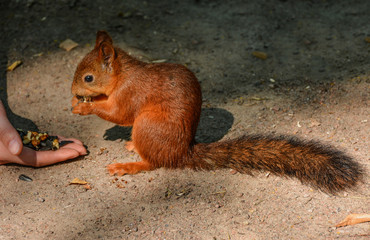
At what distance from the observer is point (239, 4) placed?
16.6 feet

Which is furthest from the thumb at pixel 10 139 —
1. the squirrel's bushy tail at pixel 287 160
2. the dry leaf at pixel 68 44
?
the dry leaf at pixel 68 44

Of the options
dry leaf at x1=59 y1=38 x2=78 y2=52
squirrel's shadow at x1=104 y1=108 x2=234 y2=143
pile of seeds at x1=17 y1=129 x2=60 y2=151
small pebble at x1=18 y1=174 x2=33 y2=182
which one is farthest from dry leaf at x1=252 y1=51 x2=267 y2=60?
small pebble at x1=18 y1=174 x2=33 y2=182

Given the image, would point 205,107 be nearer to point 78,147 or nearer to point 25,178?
point 78,147

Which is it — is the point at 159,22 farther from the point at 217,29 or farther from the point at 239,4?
the point at 239,4

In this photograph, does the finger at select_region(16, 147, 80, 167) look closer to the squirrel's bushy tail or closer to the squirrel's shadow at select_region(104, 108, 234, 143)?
the squirrel's shadow at select_region(104, 108, 234, 143)

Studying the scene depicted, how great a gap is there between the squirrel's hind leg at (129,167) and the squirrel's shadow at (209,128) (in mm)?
463

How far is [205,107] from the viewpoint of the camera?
11.8 feet

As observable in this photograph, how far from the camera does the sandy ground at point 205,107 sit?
237 centimetres

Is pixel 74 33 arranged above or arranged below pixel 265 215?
Result: above

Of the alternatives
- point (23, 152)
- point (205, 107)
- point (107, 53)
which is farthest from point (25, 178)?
point (205, 107)

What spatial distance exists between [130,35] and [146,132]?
2.11 meters

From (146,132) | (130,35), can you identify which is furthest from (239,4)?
(146,132)

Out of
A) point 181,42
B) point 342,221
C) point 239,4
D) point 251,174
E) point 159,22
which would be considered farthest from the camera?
point 239,4

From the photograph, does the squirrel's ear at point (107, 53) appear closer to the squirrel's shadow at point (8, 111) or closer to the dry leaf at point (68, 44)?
the squirrel's shadow at point (8, 111)
